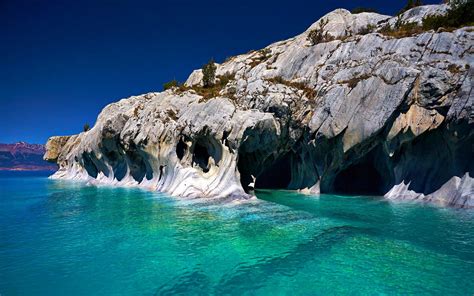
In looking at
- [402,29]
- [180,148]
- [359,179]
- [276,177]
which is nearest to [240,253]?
[180,148]

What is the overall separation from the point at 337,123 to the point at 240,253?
86.1 ft

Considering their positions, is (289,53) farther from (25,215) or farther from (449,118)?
(25,215)

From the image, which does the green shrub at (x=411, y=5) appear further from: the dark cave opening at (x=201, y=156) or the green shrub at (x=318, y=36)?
the dark cave opening at (x=201, y=156)

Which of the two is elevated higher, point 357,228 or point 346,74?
point 346,74

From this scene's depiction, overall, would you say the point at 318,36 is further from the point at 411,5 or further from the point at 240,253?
the point at 240,253

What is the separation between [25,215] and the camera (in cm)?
2573

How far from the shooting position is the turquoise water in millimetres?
11188

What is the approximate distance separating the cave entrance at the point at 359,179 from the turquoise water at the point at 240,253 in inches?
647

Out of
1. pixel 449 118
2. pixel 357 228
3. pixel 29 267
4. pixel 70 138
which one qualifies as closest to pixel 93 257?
pixel 29 267

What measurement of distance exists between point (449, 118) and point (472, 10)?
16.6 m

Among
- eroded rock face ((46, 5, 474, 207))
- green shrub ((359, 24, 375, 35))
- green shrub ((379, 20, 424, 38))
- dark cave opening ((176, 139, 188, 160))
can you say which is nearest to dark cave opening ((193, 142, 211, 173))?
eroded rock face ((46, 5, 474, 207))

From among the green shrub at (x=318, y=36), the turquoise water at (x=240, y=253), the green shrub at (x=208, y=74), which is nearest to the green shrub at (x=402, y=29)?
the green shrub at (x=318, y=36)

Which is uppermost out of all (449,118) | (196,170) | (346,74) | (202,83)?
(202,83)

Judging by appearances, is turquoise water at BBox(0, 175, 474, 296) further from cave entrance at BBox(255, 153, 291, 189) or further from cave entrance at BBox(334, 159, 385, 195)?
cave entrance at BBox(255, 153, 291, 189)
